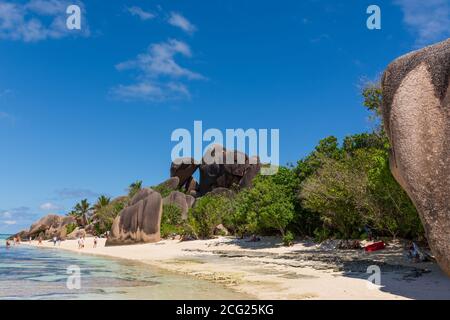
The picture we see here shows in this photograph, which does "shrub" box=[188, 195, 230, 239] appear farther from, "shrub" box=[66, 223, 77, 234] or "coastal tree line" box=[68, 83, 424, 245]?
"shrub" box=[66, 223, 77, 234]

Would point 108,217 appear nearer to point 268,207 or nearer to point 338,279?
point 268,207

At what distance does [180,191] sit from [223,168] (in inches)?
300

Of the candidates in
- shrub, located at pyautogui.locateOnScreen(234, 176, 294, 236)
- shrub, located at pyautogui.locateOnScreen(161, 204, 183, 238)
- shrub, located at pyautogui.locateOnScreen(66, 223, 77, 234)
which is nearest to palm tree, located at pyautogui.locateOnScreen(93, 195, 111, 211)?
shrub, located at pyautogui.locateOnScreen(66, 223, 77, 234)

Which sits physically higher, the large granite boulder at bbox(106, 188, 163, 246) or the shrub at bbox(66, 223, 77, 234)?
the large granite boulder at bbox(106, 188, 163, 246)

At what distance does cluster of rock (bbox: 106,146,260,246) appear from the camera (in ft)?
125

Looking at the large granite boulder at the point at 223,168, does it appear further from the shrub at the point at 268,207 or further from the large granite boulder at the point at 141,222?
the shrub at the point at 268,207

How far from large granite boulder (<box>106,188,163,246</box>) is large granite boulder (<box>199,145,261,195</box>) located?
28564mm

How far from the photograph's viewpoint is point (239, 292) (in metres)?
11.0

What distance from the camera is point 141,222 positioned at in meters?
38.4

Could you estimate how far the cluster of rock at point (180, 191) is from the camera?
38.2 meters

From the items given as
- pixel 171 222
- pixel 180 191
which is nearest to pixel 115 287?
pixel 171 222

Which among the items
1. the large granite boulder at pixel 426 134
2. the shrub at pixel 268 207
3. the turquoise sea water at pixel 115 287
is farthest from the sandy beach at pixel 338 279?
the shrub at pixel 268 207
